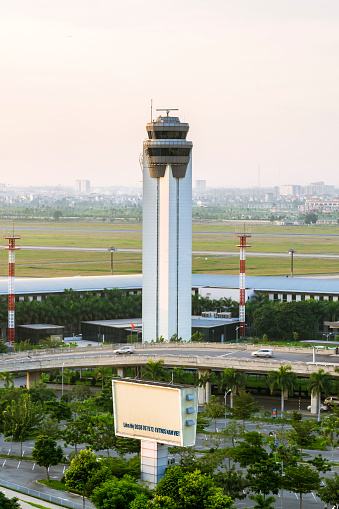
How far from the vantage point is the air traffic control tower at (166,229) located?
117000 millimetres

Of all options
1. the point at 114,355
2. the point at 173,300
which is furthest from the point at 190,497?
the point at 173,300

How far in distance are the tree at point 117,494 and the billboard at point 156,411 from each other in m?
2.96

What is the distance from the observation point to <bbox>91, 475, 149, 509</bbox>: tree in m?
56.3

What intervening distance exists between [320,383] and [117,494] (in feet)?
112

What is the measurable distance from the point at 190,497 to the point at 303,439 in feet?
57.1

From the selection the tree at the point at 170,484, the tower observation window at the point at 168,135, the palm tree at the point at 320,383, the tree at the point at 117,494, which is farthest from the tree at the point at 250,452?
the tower observation window at the point at 168,135

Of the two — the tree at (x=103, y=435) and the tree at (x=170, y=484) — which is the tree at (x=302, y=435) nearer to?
the tree at (x=103, y=435)

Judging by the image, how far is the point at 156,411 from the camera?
187 feet

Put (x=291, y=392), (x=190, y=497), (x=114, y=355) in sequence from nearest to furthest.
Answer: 1. (x=190, y=497)
2. (x=291, y=392)
3. (x=114, y=355)

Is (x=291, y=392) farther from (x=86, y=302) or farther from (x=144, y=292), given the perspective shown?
(x=86, y=302)

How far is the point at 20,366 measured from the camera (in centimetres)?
9456

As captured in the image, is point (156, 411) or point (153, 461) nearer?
point (156, 411)

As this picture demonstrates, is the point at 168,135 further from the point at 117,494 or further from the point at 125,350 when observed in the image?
the point at 117,494

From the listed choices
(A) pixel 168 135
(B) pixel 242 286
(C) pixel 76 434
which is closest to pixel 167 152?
(A) pixel 168 135
